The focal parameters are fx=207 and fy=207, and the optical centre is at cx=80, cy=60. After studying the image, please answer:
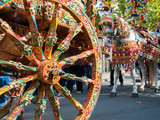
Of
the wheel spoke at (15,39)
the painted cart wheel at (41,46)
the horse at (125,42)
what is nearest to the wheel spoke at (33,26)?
the painted cart wheel at (41,46)

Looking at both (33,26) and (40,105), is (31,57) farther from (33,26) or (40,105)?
(40,105)

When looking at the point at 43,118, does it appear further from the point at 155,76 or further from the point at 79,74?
the point at 155,76

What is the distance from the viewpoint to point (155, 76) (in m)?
6.90

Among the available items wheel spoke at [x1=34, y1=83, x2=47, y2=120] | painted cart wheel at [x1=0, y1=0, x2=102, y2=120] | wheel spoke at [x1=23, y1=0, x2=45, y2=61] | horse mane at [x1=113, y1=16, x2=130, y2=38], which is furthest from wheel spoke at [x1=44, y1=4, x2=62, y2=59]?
horse mane at [x1=113, y1=16, x2=130, y2=38]

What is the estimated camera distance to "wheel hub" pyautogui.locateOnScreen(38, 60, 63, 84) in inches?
80.6

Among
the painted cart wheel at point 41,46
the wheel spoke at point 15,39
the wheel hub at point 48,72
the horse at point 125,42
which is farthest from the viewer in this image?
the horse at point 125,42

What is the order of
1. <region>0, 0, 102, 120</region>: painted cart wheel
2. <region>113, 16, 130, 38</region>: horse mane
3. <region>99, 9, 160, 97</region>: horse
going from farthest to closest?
<region>113, 16, 130, 38</region>: horse mane
<region>99, 9, 160, 97</region>: horse
<region>0, 0, 102, 120</region>: painted cart wheel

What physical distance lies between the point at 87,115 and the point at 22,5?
4.61 ft

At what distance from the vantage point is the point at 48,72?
2.07 meters

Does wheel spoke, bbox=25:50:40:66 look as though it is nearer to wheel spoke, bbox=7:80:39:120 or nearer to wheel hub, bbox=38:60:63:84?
wheel hub, bbox=38:60:63:84

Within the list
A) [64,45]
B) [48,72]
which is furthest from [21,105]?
[64,45]

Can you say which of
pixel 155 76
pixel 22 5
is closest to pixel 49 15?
pixel 22 5

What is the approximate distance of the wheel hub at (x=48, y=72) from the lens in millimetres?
2047

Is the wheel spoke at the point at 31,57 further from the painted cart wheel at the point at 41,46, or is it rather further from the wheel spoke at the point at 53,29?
the wheel spoke at the point at 53,29
